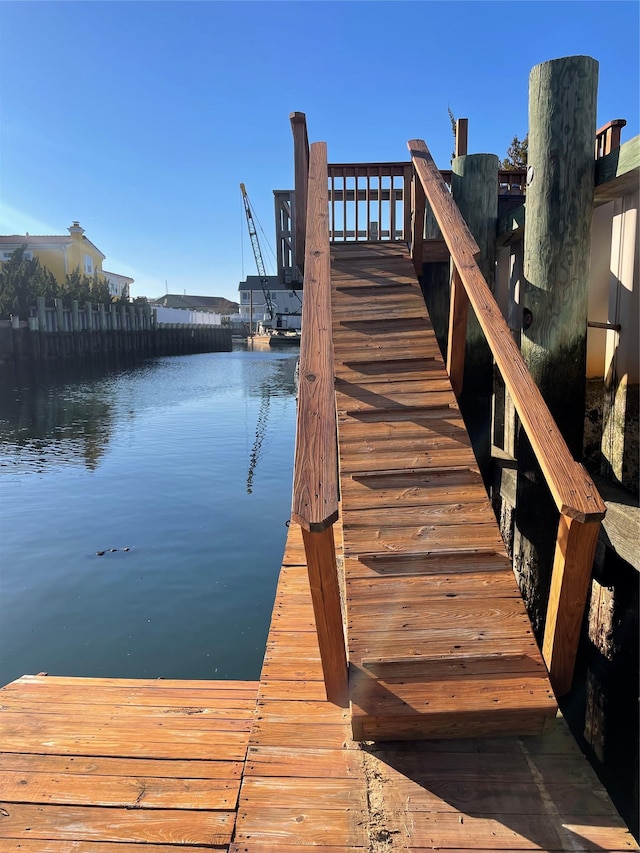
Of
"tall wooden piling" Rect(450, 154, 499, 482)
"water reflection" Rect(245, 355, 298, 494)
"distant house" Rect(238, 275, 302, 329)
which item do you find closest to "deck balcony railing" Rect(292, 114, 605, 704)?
"tall wooden piling" Rect(450, 154, 499, 482)

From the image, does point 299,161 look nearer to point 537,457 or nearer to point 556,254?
point 556,254

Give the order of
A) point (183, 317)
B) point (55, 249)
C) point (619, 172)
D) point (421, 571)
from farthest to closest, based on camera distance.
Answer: point (183, 317), point (55, 249), point (619, 172), point (421, 571)

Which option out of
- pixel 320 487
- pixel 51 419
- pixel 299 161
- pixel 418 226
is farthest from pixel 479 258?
pixel 51 419

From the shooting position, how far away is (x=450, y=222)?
11.5 ft

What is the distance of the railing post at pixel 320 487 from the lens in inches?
71.9

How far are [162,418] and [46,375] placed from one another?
1258cm

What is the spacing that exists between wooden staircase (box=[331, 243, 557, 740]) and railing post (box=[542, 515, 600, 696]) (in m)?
0.08

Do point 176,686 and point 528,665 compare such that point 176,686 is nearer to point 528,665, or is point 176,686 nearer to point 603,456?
point 528,665

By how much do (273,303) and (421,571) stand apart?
262 ft

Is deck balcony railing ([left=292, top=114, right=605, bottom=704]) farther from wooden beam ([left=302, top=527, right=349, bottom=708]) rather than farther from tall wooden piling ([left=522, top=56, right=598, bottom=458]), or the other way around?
tall wooden piling ([left=522, top=56, right=598, bottom=458])

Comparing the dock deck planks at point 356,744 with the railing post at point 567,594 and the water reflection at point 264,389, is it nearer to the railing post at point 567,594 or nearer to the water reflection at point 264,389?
the railing post at point 567,594

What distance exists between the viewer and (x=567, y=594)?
2.08m

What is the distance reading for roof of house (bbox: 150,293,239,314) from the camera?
327ft

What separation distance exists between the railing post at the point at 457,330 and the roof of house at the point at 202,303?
323 feet
